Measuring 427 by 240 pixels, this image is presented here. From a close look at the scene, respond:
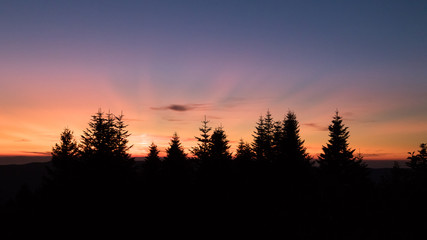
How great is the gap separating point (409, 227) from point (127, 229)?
1939cm

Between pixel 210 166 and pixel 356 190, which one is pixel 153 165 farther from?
pixel 356 190

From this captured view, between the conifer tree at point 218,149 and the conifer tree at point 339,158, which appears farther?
the conifer tree at point 339,158

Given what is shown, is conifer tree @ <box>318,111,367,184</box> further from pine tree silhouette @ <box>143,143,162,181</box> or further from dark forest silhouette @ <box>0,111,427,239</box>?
pine tree silhouette @ <box>143,143,162,181</box>

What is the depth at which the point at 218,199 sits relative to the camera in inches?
906

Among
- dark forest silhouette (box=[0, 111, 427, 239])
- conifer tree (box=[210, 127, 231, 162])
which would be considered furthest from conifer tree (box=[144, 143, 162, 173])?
Result: conifer tree (box=[210, 127, 231, 162])

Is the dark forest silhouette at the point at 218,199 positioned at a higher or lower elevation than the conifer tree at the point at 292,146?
lower

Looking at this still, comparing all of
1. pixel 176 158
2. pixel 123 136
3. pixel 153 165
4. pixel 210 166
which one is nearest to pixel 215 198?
pixel 210 166

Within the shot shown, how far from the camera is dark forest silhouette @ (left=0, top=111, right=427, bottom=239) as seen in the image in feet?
58.4

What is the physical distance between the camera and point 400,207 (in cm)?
2019

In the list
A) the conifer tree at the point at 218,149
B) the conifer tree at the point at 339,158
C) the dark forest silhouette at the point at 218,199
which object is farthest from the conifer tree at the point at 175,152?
the conifer tree at the point at 339,158

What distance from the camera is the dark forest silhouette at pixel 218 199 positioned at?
17797mm

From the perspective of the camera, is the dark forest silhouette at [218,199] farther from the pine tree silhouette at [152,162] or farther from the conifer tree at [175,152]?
the pine tree silhouette at [152,162]

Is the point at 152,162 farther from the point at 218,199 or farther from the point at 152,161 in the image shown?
the point at 218,199

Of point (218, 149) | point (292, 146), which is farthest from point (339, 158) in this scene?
point (218, 149)
